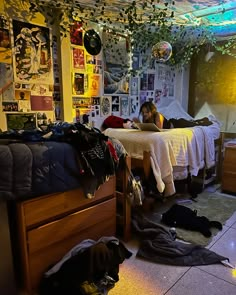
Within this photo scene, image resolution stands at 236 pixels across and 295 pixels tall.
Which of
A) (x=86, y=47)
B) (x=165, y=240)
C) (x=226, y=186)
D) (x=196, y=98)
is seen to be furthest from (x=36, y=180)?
(x=196, y=98)

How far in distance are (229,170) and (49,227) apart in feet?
7.92

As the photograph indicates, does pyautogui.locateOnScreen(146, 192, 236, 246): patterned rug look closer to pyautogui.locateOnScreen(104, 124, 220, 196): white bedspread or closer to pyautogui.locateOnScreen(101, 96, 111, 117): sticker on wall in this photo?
pyautogui.locateOnScreen(104, 124, 220, 196): white bedspread

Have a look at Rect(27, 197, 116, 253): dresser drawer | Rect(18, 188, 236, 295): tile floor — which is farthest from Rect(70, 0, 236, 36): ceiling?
Rect(18, 188, 236, 295): tile floor

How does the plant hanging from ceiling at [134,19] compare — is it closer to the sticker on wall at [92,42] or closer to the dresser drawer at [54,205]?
the sticker on wall at [92,42]

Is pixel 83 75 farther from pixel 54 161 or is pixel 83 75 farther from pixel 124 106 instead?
pixel 54 161

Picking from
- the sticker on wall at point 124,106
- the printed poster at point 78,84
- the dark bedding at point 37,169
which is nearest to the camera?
the dark bedding at point 37,169

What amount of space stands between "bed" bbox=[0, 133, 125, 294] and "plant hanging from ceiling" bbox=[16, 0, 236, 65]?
158cm

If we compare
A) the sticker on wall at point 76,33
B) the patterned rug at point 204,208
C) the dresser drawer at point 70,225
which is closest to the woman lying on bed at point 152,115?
the patterned rug at point 204,208

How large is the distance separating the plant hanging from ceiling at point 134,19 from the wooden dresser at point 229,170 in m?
1.44

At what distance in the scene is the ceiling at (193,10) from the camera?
237cm

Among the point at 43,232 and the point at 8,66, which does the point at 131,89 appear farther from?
the point at 43,232

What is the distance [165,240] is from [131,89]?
7.01ft

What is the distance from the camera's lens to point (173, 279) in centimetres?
163

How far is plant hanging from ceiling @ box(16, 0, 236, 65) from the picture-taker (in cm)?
237
